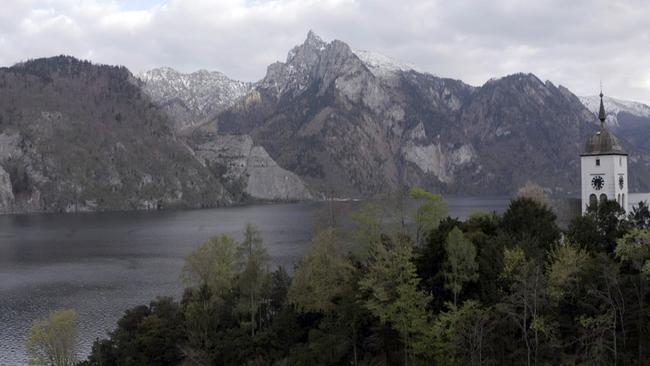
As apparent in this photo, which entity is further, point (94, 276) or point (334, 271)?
point (94, 276)

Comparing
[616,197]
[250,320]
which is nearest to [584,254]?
[616,197]

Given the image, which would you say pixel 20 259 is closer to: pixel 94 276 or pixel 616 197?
pixel 94 276

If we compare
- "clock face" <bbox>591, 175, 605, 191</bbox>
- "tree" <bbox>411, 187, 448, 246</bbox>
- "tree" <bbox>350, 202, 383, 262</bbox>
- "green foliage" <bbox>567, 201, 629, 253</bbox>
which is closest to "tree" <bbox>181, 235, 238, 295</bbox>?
"tree" <bbox>350, 202, 383, 262</bbox>

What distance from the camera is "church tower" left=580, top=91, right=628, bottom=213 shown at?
189ft

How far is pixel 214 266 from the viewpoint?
62.3 metres

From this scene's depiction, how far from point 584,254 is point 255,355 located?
2592 centimetres

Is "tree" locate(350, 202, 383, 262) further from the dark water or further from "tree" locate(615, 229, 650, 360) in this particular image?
the dark water

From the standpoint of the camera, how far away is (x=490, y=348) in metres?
36.9

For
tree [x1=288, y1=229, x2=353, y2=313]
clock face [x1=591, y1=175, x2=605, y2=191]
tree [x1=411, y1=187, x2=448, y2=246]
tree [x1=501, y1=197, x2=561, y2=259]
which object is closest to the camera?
tree [x1=501, y1=197, x2=561, y2=259]

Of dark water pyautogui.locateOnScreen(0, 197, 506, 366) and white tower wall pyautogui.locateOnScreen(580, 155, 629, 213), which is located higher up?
white tower wall pyautogui.locateOnScreen(580, 155, 629, 213)

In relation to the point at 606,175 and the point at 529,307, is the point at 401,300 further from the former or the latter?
the point at 606,175

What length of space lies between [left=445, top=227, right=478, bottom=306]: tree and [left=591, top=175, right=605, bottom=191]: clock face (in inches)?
889

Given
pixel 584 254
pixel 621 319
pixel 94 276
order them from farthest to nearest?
pixel 94 276 → pixel 584 254 → pixel 621 319

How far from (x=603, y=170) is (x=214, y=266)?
1513 inches
